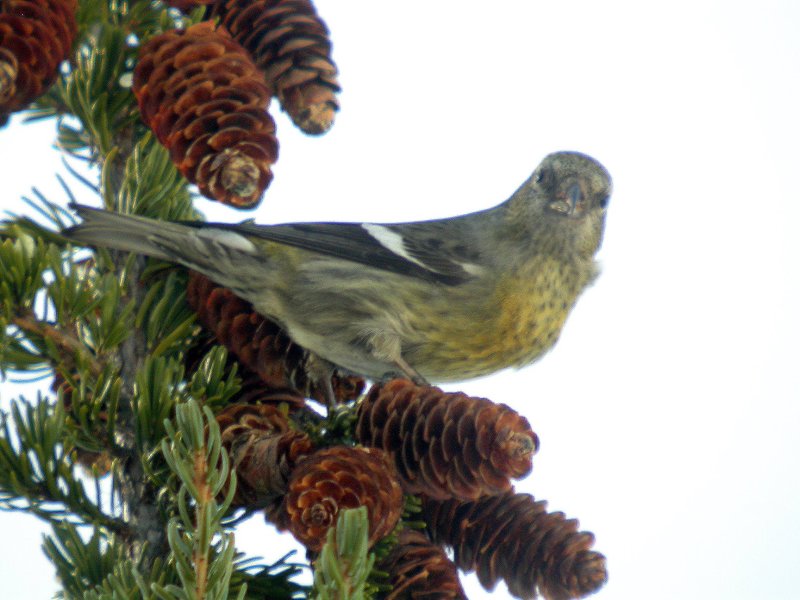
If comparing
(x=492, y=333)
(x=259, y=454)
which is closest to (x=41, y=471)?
(x=259, y=454)

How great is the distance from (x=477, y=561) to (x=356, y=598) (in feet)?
2.36

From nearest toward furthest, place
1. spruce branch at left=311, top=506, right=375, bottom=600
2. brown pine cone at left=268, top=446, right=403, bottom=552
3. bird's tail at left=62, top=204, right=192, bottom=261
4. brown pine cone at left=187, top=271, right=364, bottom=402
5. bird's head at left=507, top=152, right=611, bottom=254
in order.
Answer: spruce branch at left=311, top=506, right=375, bottom=600 → brown pine cone at left=268, top=446, right=403, bottom=552 → bird's tail at left=62, top=204, right=192, bottom=261 → brown pine cone at left=187, top=271, right=364, bottom=402 → bird's head at left=507, top=152, right=611, bottom=254

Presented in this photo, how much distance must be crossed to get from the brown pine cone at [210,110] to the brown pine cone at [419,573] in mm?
752

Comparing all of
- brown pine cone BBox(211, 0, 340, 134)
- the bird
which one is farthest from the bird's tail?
brown pine cone BBox(211, 0, 340, 134)

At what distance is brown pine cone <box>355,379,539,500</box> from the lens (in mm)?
1745

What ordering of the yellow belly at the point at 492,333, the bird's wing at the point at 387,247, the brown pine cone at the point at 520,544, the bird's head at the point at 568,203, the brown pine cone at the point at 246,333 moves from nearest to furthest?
the brown pine cone at the point at 520,544 < the brown pine cone at the point at 246,333 < the yellow belly at the point at 492,333 < the bird's wing at the point at 387,247 < the bird's head at the point at 568,203

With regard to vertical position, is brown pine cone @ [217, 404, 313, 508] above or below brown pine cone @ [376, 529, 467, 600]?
above

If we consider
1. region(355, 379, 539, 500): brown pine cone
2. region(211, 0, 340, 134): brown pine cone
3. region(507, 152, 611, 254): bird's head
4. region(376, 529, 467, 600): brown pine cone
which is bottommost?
region(376, 529, 467, 600): brown pine cone

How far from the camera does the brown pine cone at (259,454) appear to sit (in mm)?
1793

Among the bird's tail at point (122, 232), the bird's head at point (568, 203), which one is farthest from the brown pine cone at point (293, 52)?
the bird's head at point (568, 203)

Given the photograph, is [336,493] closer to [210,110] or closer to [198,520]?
[198,520]

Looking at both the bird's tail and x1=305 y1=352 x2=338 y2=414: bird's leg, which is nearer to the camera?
the bird's tail

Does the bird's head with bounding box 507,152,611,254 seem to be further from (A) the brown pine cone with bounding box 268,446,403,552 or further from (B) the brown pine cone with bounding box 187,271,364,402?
(A) the brown pine cone with bounding box 268,446,403,552

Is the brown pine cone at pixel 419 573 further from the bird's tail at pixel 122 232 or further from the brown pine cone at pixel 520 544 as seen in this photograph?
the bird's tail at pixel 122 232
